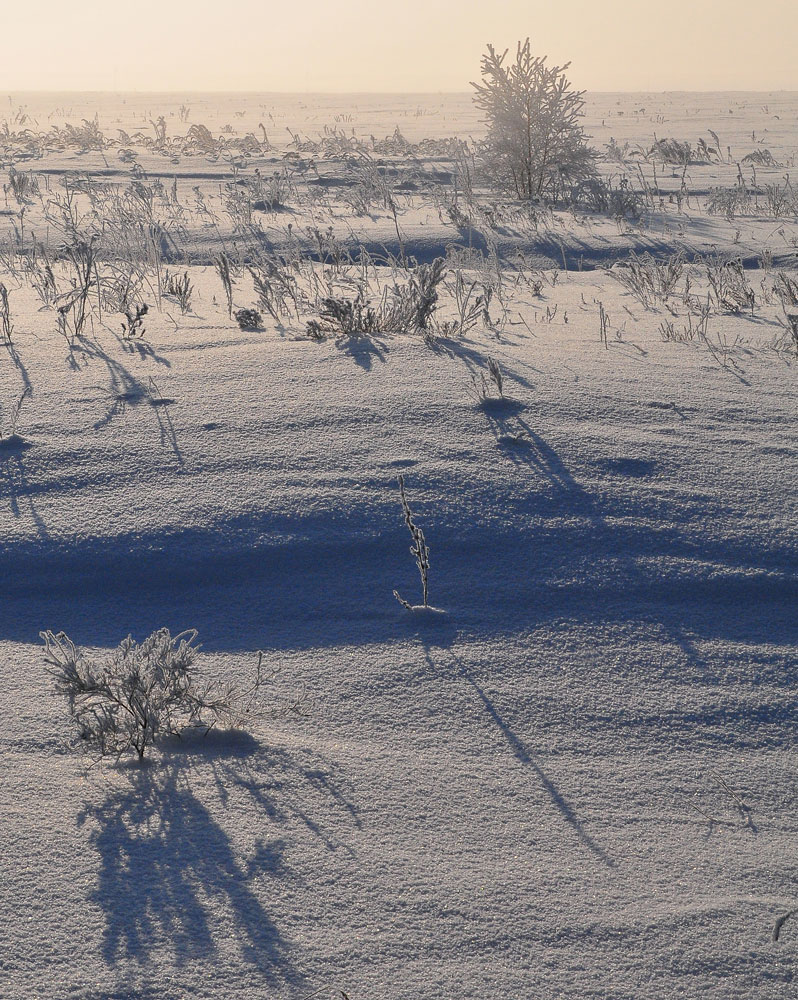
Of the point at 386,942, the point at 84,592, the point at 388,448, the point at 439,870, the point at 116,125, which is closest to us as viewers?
the point at 386,942

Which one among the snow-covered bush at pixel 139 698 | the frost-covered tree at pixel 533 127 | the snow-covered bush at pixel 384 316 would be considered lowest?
the snow-covered bush at pixel 139 698

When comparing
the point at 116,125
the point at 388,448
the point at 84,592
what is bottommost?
the point at 84,592

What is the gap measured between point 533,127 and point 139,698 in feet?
34.5

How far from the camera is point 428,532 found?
2650 millimetres

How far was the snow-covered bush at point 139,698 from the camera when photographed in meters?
1.81

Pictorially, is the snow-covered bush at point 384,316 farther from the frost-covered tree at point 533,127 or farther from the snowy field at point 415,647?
the frost-covered tree at point 533,127

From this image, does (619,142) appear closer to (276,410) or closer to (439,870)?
(276,410)

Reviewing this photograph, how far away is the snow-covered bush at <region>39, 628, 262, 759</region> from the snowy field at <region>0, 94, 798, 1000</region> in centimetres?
6

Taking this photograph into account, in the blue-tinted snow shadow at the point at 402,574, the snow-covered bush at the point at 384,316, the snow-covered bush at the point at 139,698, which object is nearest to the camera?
the snow-covered bush at the point at 139,698

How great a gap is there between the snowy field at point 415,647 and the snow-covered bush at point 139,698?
0.06 metres

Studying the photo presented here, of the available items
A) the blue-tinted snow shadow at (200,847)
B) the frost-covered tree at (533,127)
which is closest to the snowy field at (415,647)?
the blue-tinted snow shadow at (200,847)

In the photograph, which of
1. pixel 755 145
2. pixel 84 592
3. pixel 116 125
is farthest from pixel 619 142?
pixel 84 592

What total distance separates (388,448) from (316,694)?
121 centimetres

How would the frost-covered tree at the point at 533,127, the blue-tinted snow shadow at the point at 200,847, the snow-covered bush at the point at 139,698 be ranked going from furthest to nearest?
the frost-covered tree at the point at 533,127
the snow-covered bush at the point at 139,698
the blue-tinted snow shadow at the point at 200,847
